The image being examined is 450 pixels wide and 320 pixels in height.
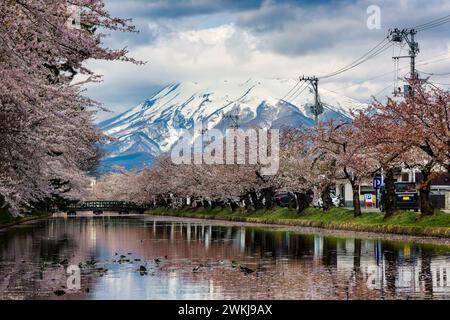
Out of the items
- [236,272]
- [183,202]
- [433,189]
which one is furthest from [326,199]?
[183,202]

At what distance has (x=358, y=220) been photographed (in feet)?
172

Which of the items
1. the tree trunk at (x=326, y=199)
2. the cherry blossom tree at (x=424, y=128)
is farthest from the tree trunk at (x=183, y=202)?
the cherry blossom tree at (x=424, y=128)

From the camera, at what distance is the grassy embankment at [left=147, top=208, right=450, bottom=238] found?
40.8m

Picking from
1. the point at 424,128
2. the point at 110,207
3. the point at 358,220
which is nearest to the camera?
the point at 424,128

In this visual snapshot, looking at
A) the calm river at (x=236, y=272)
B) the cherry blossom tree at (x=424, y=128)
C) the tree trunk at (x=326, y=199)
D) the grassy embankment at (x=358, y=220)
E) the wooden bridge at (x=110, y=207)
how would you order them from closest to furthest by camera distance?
1. the calm river at (x=236, y=272)
2. the cherry blossom tree at (x=424, y=128)
3. the grassy embankment at (x=358, y=220)
4. the tree trunk at (x=326, y=199)
5. the wooden bridge at (x=110, y=207)

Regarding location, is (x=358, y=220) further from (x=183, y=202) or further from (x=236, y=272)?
(x=183, y=202)

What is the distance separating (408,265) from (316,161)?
43598 millimetres

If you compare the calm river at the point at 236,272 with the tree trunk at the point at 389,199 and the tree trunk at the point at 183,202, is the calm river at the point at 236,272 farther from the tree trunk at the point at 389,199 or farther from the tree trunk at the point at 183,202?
the tree trunk at the point at 183,202

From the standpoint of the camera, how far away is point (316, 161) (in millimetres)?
67062

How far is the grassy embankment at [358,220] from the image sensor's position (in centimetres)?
4078

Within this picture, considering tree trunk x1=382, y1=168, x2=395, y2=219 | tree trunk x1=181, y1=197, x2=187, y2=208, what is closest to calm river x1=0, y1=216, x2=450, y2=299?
tree trunk x1=382, y1=168, x2=395, y2=219

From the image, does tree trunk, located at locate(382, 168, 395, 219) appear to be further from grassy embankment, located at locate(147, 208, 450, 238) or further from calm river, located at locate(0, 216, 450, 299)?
calm river, located at locate(0, 216, 450, 299)

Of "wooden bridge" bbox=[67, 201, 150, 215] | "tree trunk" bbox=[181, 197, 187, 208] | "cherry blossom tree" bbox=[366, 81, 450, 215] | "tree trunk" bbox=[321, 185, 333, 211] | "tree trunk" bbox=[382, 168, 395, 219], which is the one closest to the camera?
"cherry blossom tree" bbox=[366, 81, 450, 215]
